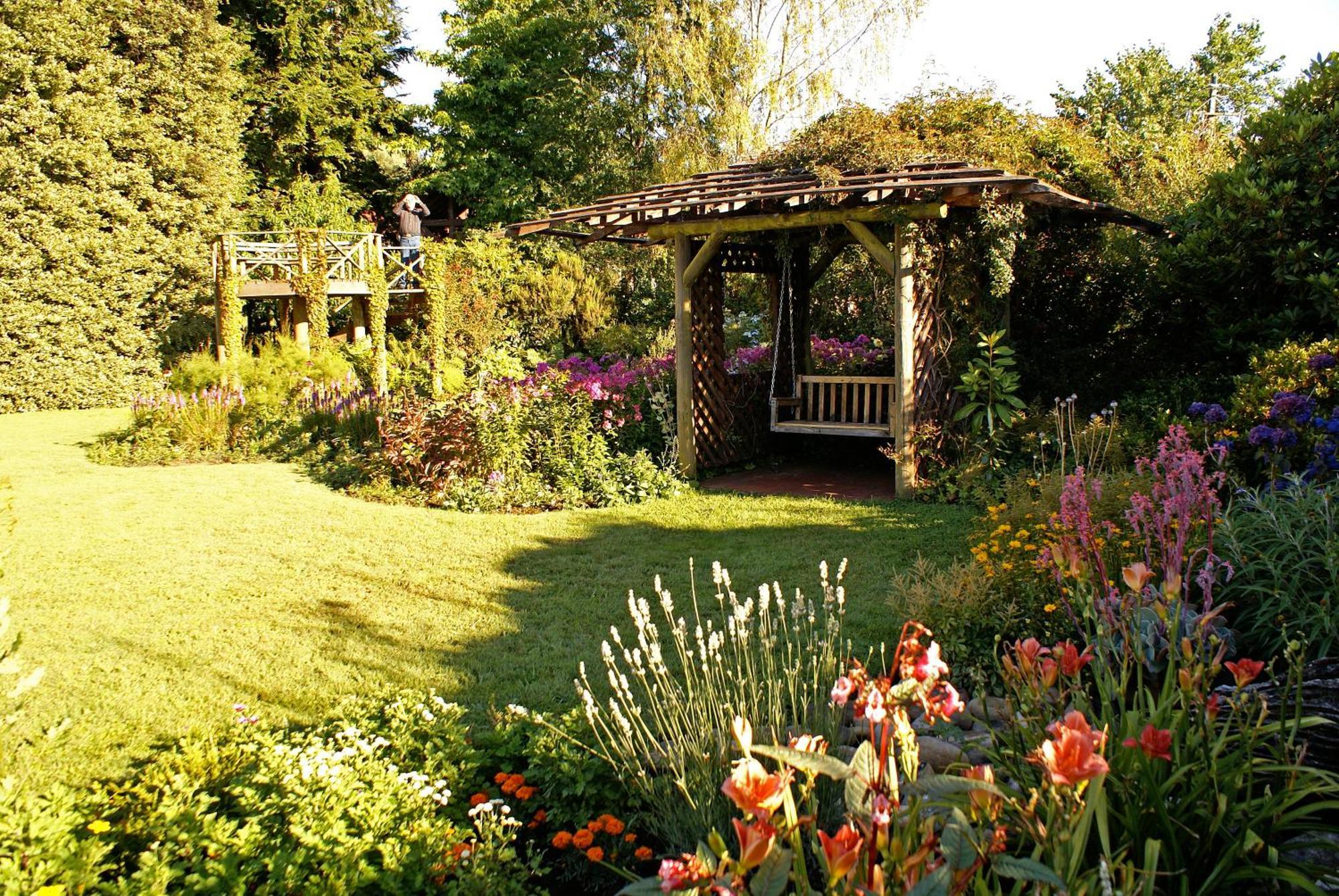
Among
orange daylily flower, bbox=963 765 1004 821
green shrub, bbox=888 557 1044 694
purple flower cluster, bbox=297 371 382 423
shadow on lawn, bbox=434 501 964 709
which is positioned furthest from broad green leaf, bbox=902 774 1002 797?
purple flower cluster, bbox=297 371 382 423

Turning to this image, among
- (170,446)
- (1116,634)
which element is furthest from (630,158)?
(1116,634)

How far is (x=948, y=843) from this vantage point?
58.9 inches

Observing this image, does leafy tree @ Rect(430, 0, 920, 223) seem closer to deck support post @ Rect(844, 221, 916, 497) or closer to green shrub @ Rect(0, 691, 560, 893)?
deck support post @ Rect(844, 221, 916, 497)

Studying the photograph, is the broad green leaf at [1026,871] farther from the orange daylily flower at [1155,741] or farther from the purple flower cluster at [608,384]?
the purple flower cluster at [608,384]

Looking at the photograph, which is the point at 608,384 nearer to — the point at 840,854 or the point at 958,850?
the point at 958,850

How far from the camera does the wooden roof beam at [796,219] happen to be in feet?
26.0

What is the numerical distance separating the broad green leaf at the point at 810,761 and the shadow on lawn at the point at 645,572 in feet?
9.38

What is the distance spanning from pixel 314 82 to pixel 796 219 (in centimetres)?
2057

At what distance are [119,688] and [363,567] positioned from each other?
2200 millimetres

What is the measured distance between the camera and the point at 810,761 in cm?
149

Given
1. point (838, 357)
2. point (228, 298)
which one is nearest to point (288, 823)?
point (838, 357)

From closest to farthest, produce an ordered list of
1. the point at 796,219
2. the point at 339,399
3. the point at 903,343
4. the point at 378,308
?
the point at 903,343 < the point at 796,219 < the point at 339,399 < the point at 378,308

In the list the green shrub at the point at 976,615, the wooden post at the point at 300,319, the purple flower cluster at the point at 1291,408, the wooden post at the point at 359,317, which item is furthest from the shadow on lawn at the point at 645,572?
the wooden post at the point at 359,317

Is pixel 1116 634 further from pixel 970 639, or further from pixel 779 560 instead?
pixel 779 560
